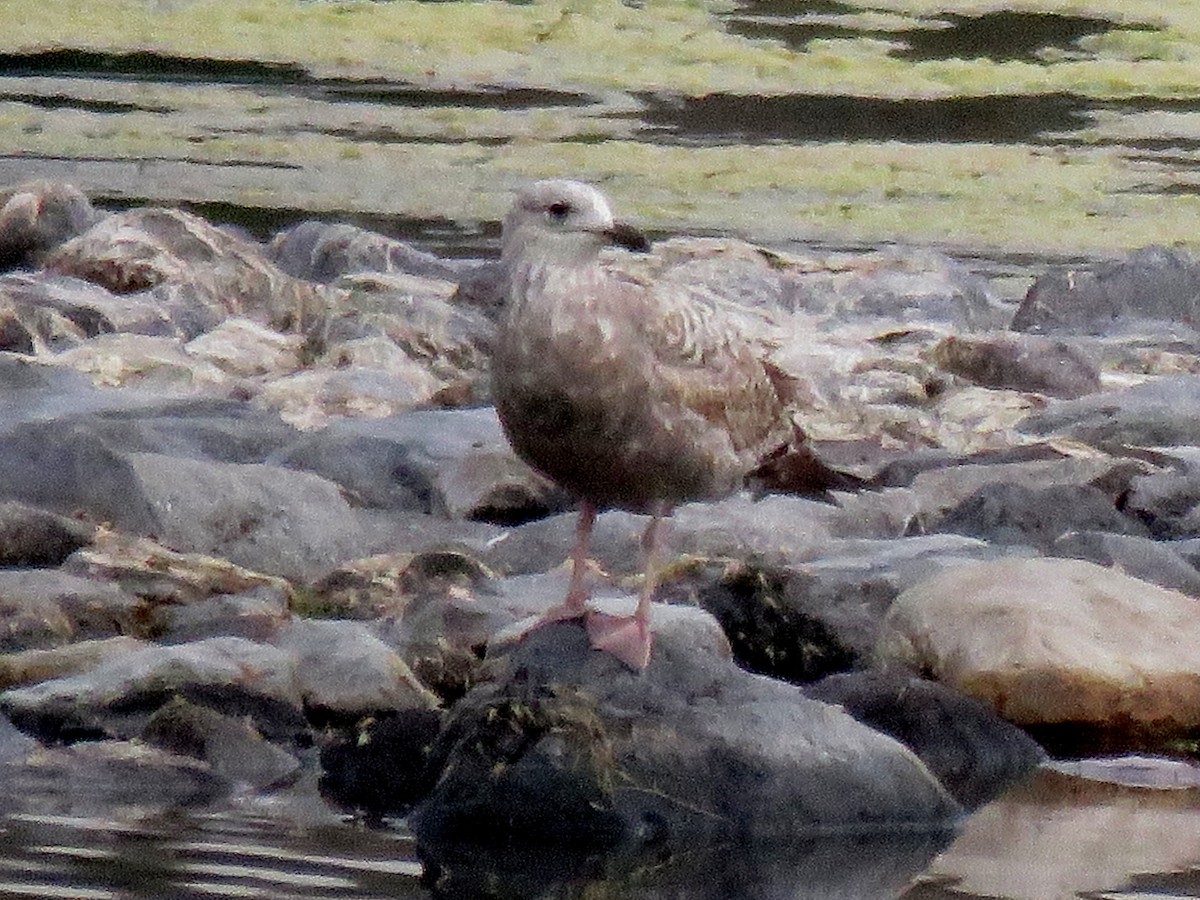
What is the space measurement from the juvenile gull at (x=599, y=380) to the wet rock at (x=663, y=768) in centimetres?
21

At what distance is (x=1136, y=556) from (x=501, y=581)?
160 cm

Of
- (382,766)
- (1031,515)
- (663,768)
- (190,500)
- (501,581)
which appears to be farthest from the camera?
(1031,515)

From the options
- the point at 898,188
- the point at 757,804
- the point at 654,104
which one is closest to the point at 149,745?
the point at 757,804

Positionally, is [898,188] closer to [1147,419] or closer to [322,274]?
[322,274]

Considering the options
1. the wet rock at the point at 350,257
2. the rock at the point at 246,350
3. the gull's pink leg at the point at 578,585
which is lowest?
the wet rock at the point at 350,257

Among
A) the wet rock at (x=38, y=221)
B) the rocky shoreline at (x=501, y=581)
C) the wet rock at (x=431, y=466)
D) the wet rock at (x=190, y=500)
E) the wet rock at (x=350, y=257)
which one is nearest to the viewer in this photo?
the rocky shoreline at (x=501, y=581)

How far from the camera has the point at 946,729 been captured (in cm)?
607

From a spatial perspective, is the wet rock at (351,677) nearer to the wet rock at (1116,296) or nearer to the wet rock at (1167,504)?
the wet rock at (1167,504)

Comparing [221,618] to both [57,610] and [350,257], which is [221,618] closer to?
[57,610]

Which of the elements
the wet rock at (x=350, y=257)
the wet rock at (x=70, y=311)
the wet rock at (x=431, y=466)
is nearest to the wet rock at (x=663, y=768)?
the wet rock at (x=431, y=466)

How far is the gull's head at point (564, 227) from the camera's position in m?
6.02

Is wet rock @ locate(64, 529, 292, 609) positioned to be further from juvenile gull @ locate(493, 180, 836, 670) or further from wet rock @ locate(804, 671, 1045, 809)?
wet rock @ locate(804, 671, 1045, 809)

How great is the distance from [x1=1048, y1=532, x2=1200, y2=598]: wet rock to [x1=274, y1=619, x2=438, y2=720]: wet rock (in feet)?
6.18

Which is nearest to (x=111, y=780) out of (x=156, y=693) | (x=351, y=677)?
(x=156, y=693)
